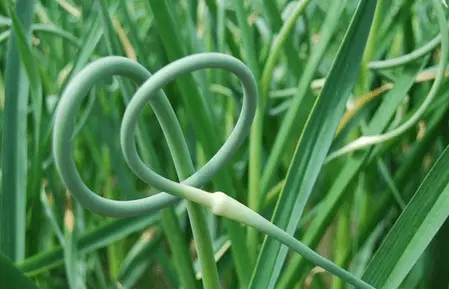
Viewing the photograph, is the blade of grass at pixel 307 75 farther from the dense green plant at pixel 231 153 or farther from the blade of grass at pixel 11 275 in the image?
the blade of grass at pixel 11 275

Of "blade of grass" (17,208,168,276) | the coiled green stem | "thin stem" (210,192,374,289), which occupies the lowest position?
"blade of grass" (17,208,168,276)

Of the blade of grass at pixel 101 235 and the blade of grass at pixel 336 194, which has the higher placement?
the blade of grass at pixel 336 194

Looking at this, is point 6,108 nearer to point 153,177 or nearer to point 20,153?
point 20,153

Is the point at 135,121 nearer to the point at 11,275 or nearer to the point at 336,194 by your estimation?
the point at 11,275

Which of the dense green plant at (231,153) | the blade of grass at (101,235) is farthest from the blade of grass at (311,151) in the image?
the blade of grass at (101,235)

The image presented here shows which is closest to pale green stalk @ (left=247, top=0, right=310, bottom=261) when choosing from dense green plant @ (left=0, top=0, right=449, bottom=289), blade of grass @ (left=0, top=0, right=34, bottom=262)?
dense green plant @ (left=0, top=0, right=449, bottom=289)

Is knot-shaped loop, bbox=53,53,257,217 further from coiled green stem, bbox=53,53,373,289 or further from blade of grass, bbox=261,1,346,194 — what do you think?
blade of grass, bbox=261,1,346,194
